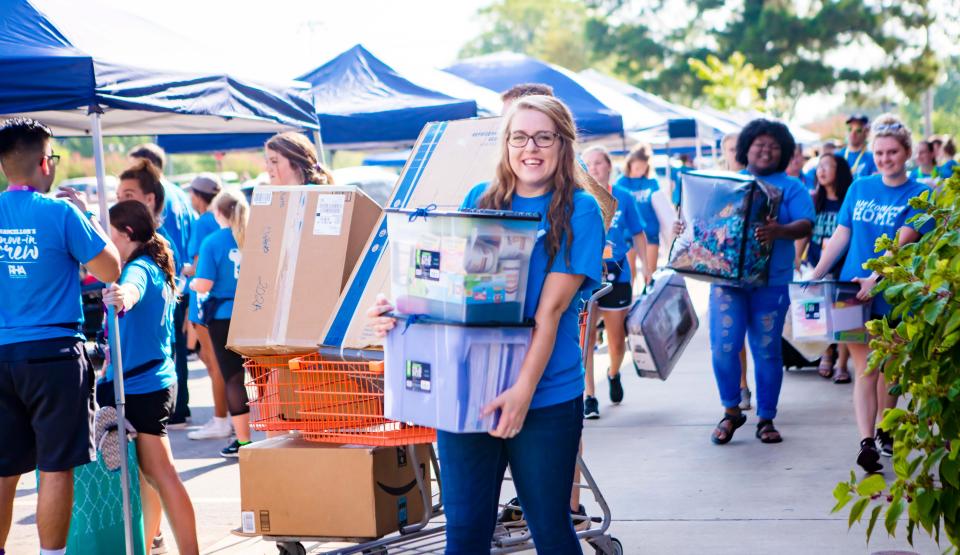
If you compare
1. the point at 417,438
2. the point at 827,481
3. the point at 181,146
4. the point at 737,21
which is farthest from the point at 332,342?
the point at 737,21

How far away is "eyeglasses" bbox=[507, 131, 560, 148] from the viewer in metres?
3.39

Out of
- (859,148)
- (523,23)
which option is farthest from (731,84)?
(523,23)

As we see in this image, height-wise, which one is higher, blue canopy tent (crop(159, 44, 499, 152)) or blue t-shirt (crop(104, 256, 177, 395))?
blue canopy tent (crop(159, 44, 499, 152))

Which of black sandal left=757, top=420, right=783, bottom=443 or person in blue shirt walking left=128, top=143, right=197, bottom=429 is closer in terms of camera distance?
black sandal left=757, top=420, right=783, bottom=443

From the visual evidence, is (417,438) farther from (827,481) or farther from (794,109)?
(794,109)

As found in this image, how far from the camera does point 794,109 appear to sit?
53781mm

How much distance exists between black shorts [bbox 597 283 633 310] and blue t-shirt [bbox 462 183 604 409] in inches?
197

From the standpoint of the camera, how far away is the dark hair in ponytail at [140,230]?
498cm

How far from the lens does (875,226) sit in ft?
20.2

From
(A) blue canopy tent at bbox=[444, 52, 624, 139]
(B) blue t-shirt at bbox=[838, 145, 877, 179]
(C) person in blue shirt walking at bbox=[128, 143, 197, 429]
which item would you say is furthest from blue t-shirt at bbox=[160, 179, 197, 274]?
(B) blue t-shirt at bbox=[838, 145, 877, 179]

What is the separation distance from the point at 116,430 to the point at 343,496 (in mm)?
1059

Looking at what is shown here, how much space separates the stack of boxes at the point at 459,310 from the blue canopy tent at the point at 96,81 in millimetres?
1885

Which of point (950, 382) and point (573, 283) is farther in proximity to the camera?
point (573, 283)

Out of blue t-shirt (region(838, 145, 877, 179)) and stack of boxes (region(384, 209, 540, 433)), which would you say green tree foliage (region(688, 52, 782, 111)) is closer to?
blue t-shirt (region(838, 145, 877, 179))
